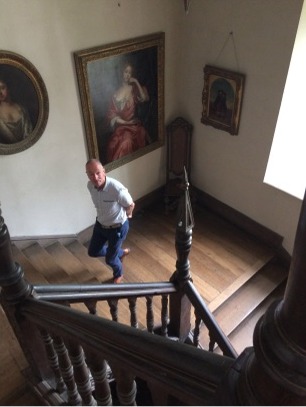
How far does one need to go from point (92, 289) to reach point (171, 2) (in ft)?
12.7

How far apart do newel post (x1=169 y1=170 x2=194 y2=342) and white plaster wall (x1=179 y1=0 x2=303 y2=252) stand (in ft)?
7.21

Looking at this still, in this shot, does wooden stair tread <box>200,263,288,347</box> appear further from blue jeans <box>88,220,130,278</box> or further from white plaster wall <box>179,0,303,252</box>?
blue jeans <box>88,220,130,278</box>

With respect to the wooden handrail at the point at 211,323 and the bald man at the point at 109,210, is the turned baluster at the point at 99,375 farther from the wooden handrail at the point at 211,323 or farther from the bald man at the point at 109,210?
the bald man at the point at 109,210

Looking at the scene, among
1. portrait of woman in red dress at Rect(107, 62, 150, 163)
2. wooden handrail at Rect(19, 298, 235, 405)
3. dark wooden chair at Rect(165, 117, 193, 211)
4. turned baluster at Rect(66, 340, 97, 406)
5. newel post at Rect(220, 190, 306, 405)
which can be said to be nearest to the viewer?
newel post at Rect(220, 190, 306, 405)

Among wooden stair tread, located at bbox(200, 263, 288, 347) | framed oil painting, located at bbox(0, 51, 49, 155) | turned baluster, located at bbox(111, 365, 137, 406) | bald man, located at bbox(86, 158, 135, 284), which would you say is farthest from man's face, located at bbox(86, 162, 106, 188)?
turned baluster, located at bbox(111, 365, 137, 406)

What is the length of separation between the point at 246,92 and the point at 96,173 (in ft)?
7.40

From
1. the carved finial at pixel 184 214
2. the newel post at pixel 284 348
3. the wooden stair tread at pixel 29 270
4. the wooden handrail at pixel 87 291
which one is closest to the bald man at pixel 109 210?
the wooden stair tread at pixel 29 270

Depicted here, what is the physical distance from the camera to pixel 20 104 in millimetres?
3580

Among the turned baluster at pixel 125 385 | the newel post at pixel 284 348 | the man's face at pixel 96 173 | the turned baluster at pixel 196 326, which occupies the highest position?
the newel post at pixel 284 348

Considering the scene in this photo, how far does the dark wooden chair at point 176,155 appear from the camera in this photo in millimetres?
5277

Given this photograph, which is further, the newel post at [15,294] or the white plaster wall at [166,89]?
the white plaster wall at [166,89]

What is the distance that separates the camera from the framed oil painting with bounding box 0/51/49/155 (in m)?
3.39

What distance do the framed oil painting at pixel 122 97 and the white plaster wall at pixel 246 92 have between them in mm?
521

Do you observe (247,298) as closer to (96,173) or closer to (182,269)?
(182,269)
